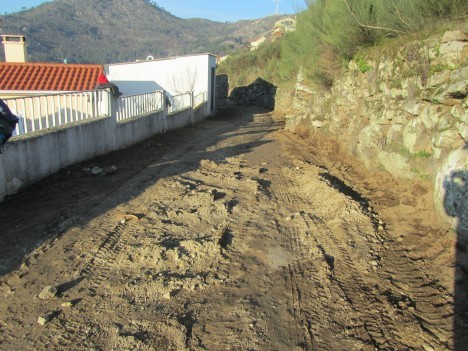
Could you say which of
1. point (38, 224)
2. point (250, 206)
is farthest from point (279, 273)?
point (38, 224)

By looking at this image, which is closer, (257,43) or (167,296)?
(167,296)

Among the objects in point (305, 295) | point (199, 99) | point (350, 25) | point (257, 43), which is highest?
point (257, 43)

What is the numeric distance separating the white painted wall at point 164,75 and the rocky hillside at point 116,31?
63575mm

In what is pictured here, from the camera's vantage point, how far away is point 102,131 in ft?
30.1

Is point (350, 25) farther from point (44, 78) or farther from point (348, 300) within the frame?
point (44, 78)

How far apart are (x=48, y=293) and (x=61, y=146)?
4515 mm

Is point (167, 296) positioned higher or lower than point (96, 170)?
lower

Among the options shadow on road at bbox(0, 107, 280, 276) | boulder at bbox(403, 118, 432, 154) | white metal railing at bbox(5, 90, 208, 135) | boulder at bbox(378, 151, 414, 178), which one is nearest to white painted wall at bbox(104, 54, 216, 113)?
white metal railing at bbox(5, 90, 208, 135)

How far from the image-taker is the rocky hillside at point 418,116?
5047mm

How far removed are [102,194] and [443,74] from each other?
19.6 feet

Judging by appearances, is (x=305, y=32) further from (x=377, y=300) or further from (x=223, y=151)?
(x=377, y=300)

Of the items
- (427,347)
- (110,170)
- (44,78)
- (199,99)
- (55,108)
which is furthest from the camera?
(199,99)

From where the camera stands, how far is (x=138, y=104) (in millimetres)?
11641

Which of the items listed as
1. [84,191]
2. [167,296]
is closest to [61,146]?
[84,191]
